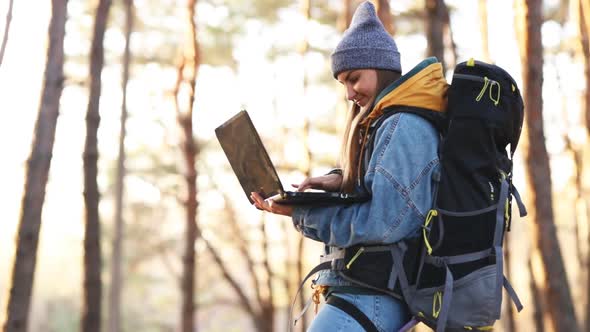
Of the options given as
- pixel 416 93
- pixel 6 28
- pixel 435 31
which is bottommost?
pixel 416 93

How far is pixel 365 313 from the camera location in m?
2.78

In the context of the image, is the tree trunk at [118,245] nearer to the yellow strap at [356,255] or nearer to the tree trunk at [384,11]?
the tree trunk at [384,11]

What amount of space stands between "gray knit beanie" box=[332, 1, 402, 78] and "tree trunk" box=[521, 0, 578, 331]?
5473mm

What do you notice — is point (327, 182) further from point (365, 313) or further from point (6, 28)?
point (6, 28)

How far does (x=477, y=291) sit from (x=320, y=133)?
60.1ft

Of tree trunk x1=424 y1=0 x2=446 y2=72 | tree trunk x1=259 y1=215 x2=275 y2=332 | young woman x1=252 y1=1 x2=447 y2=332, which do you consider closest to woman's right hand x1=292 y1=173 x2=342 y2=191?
young woman x1=252 y1=1 x2=447 y2=332

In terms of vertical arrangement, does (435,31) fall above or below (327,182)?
above

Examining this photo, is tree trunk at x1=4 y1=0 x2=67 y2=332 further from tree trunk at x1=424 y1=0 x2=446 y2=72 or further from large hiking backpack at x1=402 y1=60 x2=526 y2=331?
large hiking backpack at x1=402 y1=60 x2=526 y2=331

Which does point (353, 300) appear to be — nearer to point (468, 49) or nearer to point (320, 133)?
point (468, 49)

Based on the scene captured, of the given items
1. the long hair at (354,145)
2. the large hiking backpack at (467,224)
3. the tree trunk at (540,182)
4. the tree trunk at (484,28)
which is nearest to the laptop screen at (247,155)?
the long hair at (354,145)

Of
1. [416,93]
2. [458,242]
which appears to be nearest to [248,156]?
[416,93]

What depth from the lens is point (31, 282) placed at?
7.23 metres

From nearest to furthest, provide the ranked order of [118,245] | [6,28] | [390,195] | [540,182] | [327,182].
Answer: [390,195] → [327,182] → [6,28] → [540,182] → [118,245]

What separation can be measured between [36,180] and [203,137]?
14.4 m
